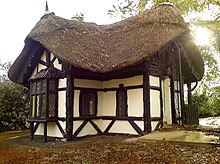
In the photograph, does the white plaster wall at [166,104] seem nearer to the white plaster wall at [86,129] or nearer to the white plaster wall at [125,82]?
the white plaster wall at [125,82]

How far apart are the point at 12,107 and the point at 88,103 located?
293 inches

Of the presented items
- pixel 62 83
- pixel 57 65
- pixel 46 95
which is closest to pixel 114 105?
pixel 62 83

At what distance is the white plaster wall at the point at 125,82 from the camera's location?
995 centimetres

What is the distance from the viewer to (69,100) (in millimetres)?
9680

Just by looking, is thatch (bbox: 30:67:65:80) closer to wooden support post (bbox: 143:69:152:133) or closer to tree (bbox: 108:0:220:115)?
wooden support post (bbox: 143:69:152:133)

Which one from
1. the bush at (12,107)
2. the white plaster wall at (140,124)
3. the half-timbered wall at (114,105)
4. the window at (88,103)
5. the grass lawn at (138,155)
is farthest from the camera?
the bush at (12,107)

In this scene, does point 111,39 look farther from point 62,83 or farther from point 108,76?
point 62,83

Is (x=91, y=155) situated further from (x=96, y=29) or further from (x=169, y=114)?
(x=96, y=29)

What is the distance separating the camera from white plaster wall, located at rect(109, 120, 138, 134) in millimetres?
9932

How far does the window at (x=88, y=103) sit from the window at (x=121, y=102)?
1037 millimetres

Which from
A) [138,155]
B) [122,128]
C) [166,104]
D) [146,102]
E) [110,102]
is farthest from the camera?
[166,104]

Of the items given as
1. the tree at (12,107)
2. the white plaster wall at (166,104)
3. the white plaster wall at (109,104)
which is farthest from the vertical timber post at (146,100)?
the tree at (12,107)

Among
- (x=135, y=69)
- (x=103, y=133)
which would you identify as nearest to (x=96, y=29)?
(x=135, y=69)

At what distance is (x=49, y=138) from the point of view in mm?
10438
